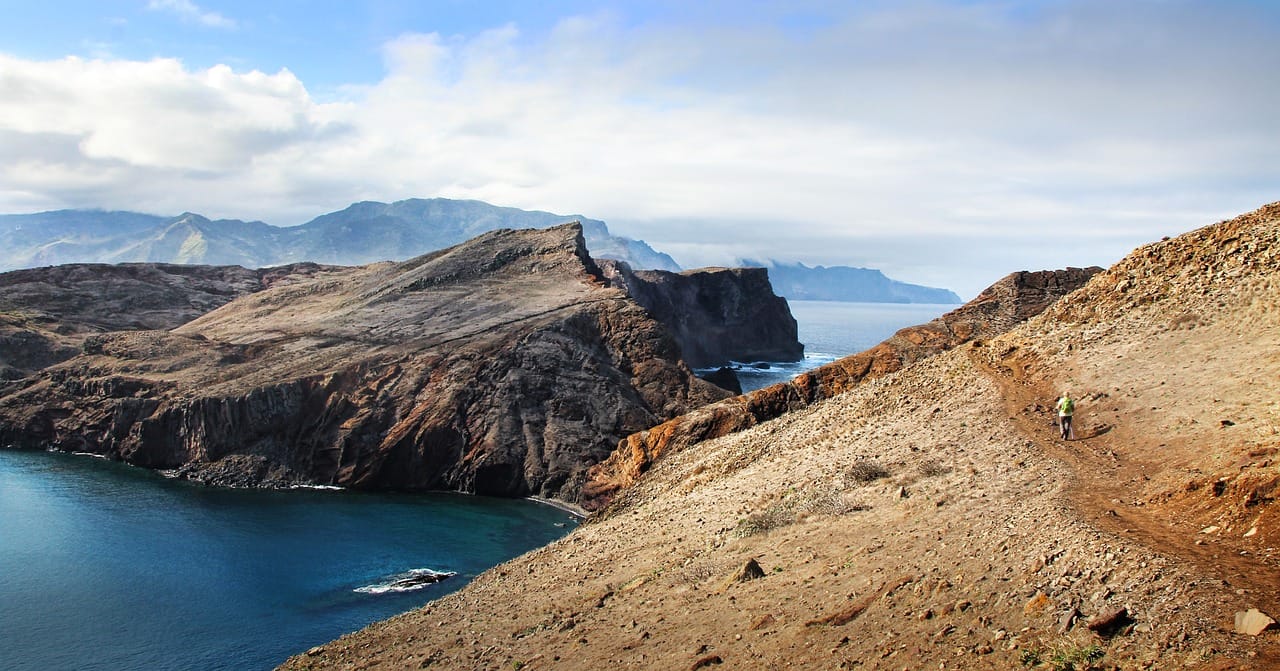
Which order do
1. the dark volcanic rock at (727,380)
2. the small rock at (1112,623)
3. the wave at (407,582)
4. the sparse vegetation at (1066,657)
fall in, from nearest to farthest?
the sparse vegetation at (1066,657) < the small rock at (1112,623) < the wave at (407,582) < the dark volcanic rock at (727,380)

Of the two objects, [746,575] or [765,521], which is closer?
[746,575]

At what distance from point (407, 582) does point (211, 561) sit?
13.3m

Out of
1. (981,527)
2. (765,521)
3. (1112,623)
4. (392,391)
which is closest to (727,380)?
(392,391)

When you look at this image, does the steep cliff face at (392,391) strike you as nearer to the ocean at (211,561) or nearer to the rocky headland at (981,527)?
the ocean at (211,561)

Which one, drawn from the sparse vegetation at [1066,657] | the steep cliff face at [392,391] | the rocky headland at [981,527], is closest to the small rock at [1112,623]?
the rocky headland at [981,527]

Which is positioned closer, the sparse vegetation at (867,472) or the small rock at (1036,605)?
the small rock at (1036,605)

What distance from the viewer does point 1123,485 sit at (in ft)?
71.4

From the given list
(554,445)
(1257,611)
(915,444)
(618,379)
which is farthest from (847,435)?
(618,379)

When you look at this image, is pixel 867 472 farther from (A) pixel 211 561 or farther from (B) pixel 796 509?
(A) pixel 211 561

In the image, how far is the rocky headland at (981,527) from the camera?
603 inches

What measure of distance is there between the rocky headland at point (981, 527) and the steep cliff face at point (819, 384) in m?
4.77

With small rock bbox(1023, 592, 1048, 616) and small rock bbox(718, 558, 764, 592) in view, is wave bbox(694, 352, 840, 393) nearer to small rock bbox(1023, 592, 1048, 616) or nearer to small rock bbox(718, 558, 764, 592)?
small rock bbox(718, 558, 764, 592)

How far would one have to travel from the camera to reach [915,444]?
99.3ft

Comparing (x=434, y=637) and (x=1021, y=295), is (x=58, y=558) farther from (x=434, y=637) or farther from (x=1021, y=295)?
(x=1021, y=295)
